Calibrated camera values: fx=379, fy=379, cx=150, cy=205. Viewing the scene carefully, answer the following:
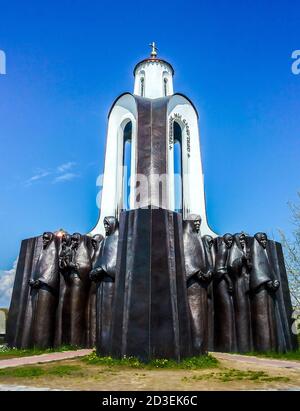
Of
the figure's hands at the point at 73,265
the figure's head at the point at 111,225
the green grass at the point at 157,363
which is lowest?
the green grass at the point at 157,363

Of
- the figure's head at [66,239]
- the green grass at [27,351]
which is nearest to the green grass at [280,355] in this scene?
the green grass at [27,351]

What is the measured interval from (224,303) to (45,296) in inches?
205

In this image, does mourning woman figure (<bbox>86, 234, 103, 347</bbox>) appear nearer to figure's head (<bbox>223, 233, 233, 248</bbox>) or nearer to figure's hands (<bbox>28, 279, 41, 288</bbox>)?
figure's hands (<bbox>28, 279, 41, 288</bbox>)

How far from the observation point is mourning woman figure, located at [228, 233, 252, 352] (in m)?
10.7

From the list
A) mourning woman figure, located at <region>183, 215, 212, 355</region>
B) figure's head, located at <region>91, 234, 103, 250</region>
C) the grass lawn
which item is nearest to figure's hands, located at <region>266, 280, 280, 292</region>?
mourning woman figure, located at <region>183, 215, 212, 355</region>

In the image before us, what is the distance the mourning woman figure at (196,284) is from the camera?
8.07 m

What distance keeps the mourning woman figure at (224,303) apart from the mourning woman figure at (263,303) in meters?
0.63

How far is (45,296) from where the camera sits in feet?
36.2

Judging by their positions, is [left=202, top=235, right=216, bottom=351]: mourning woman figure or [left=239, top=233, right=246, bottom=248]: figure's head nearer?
[left=202, top=235, right=216, bottom=351]: mourning woman figure

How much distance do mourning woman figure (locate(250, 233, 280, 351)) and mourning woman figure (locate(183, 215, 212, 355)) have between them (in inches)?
98.5

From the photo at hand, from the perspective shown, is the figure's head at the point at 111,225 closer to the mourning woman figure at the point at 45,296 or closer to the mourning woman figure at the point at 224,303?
the mourning woman figure at the point at 45,296
